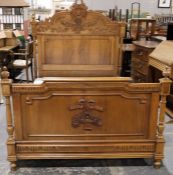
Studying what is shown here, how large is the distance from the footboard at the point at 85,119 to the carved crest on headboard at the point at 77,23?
1.01 metres

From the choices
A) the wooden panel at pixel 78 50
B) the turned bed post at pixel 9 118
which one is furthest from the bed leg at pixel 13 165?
the wooden panel at pixel 78 50

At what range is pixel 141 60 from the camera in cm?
500

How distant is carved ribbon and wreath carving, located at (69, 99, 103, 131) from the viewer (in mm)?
2465

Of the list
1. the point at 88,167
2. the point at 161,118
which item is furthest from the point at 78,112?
the point at 161,118

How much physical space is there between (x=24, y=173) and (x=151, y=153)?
1.19m

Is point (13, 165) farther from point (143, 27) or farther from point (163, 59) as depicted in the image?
point (143, 27)

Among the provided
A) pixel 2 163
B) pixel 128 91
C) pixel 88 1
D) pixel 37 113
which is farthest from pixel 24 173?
pixel 88 1

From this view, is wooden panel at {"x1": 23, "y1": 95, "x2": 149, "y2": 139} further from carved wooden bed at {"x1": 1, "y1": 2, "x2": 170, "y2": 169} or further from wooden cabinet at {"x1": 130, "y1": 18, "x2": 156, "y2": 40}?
wooden cabinet at {"x1": 130, "y1": 18, "x2": 156, "y2": 40}

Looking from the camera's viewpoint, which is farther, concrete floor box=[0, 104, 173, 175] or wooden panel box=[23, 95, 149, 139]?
concrete floor box=[0, 104, 173, 175]

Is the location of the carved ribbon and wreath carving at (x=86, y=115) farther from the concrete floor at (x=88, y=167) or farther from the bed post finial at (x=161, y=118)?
the bed post finial at (x=161, y=118)

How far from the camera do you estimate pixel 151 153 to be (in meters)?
2.61

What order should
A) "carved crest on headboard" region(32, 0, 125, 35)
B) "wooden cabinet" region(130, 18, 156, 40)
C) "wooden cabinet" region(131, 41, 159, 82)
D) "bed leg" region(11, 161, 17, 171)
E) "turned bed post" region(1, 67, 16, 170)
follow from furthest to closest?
1. "wooden cabinet" region(130, 18, 156, 40)
2. "wooden cabinet" region(131, 41, 159, 82)
3. "carved crest on headboard" region(32, 0, 125, 35)
4. "bed leg" region(11, 161, 17, 171)
5. "turned bed post" region(1, 67, 16, 170)

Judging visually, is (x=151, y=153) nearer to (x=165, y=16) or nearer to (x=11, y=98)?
(x=11, y=98)

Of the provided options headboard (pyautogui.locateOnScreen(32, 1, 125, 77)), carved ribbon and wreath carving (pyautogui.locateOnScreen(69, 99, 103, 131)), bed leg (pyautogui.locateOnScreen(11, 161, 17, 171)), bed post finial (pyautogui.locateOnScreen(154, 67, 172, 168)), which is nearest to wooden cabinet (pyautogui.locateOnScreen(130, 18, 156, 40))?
headboard (pyautogui.locateOnScreen(32, 1, 125, 77))
